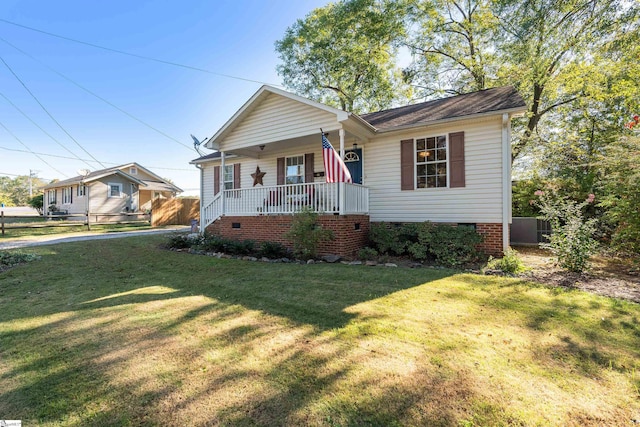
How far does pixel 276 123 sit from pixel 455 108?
5.71 metres

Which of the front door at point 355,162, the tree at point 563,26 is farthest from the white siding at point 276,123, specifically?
the tree at point 563,26

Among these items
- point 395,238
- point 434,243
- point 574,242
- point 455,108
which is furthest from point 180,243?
point 574,242

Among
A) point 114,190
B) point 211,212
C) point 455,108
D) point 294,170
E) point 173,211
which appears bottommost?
point 211,212

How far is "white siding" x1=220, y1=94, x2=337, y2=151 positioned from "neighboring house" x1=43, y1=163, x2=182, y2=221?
1499cm

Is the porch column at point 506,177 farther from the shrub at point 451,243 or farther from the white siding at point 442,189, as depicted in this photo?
the shrub at point 451,243

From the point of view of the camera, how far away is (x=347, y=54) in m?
20.7

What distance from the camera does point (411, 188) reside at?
29.8 ft

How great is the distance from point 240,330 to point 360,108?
22.3m

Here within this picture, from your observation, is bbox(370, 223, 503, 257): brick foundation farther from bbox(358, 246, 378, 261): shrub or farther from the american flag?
the american flag

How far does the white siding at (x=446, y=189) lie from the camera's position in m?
7.93

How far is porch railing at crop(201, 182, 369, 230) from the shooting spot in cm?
812

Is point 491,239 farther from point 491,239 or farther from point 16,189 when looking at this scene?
point 16,189

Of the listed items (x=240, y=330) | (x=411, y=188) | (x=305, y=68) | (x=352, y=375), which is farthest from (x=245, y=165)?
(x=305, y=68)

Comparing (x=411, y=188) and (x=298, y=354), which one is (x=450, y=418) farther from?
(x=411, y=188)
